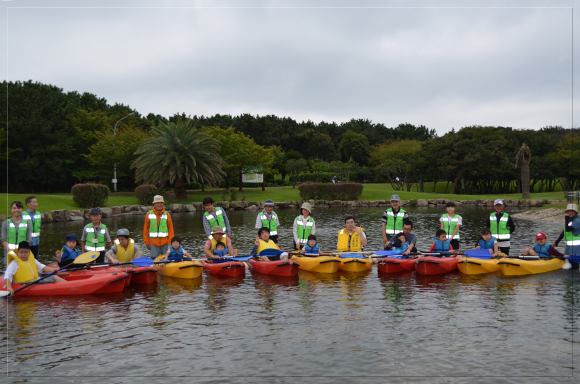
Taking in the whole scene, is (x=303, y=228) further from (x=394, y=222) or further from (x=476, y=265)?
(x=476, y=265)

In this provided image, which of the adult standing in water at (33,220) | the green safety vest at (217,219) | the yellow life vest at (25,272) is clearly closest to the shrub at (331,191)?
the green safety vest at (217,219)

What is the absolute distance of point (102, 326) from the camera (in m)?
9.80

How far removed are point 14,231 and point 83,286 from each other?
2.66 m

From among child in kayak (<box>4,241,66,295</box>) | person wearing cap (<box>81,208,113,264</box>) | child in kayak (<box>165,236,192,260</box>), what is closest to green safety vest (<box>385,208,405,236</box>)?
child in kayak (<box>165,236,192,260</box>)

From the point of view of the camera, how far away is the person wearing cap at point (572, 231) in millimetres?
13880

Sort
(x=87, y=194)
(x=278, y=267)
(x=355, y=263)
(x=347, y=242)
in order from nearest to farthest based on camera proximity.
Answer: (x=278, y=267), (x=355, y=263), (x=347, y=242), (x=87, y=194)

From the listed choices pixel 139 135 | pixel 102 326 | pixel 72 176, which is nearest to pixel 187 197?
pixel 139 135

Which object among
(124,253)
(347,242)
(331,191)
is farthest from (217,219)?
(331,191)

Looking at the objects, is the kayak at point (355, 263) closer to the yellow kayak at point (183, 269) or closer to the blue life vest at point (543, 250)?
the yellow kayak at point (183, 269)

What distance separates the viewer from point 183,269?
13766 millimetres

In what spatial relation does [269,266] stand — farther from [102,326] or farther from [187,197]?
[187,197]

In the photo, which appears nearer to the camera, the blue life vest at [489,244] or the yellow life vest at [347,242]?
the blue life vest at [489,244]

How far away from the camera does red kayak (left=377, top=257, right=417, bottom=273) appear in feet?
46.8

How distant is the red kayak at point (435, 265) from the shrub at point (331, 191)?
35.1 metres
